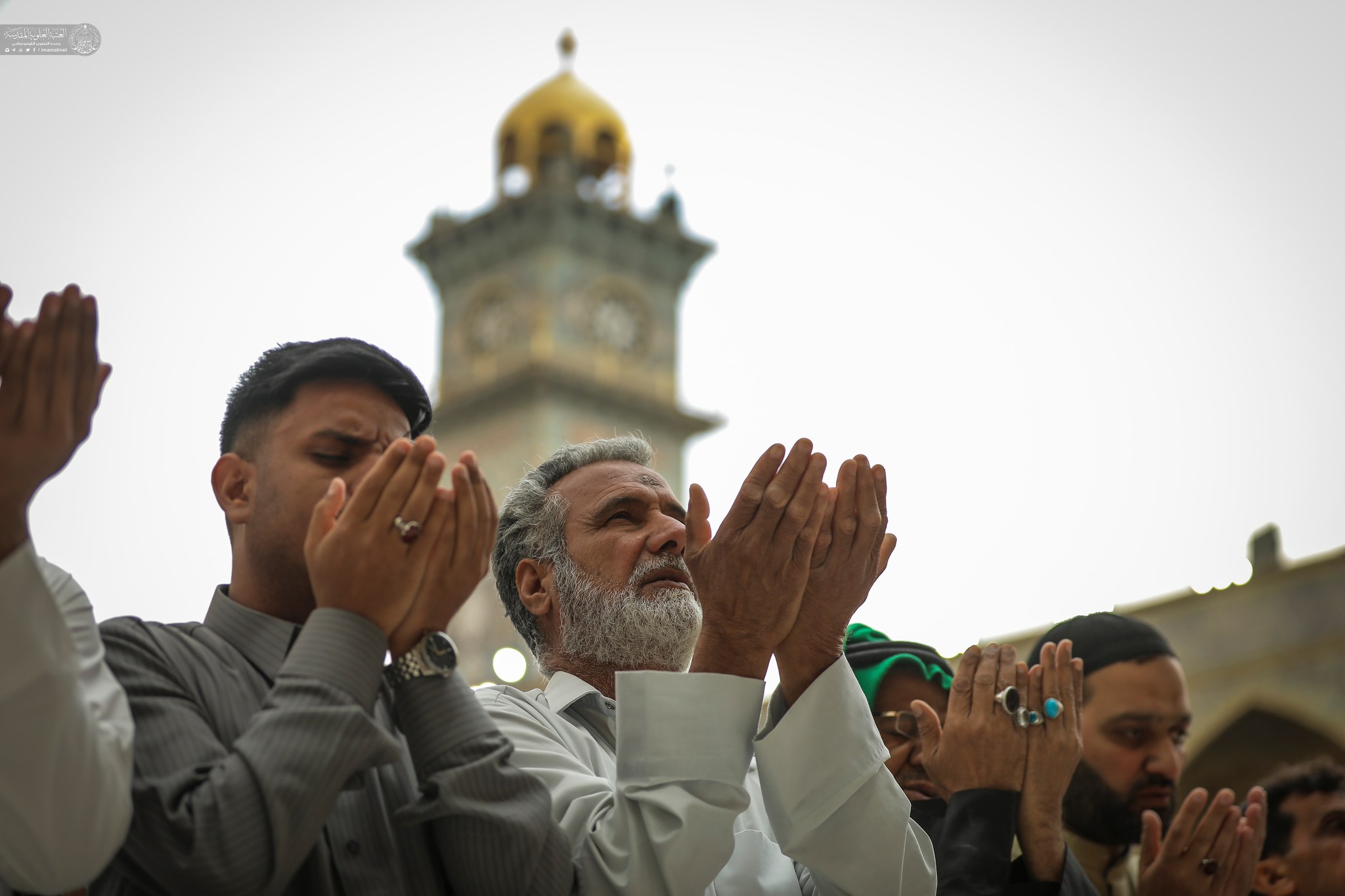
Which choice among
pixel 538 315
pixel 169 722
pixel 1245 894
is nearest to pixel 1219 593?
pixel 1245 894

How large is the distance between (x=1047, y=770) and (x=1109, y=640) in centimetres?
120

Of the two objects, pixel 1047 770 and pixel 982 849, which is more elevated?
pixel 1047 770

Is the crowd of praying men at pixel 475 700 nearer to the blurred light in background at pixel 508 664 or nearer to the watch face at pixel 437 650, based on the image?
the watch face at pixel 437 650

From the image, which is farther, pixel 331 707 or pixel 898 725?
pixel 898 725

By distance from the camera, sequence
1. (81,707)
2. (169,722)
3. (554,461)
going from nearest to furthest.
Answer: (81,707) → (169,722) → (554,461)

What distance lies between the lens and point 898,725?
3.56 metres

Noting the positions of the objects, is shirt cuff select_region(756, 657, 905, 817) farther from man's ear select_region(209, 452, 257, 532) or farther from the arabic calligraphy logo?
the arabic calligraphy logo

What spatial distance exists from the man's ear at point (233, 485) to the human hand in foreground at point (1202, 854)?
2444 millimetres

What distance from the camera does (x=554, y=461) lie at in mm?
3484

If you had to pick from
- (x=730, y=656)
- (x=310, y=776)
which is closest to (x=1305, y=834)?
(x=730, y=656)

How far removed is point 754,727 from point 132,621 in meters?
1.03

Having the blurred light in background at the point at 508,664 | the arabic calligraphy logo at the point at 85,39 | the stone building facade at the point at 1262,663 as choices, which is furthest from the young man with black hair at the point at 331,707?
the stone building facade at the point at 1262,663

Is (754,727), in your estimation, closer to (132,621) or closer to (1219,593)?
(132,621)

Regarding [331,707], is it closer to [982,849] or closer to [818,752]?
[818,752]
